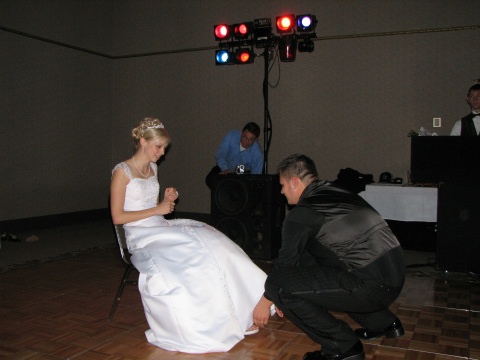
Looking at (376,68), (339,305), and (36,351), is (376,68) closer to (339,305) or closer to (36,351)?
(339,305)

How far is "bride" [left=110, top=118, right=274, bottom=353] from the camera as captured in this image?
256 centimetres

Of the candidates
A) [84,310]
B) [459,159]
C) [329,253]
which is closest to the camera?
[329,253]

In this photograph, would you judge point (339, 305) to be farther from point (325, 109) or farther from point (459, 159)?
point (325, 109)

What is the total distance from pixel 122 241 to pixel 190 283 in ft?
2.33

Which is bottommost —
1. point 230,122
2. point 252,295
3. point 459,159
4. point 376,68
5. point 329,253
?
point 252,295

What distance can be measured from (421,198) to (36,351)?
3.91 m

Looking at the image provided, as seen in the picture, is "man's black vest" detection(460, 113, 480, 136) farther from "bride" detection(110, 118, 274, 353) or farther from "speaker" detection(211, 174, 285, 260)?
"bride" detection(110, 118, 274, 353)

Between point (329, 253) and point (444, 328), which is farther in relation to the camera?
point (444, 328)

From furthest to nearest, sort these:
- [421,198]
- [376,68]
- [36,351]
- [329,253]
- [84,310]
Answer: [376,68] → [421,198] → [84,310] → [36,351] → [329,253]

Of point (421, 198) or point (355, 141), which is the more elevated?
point (355, 141)

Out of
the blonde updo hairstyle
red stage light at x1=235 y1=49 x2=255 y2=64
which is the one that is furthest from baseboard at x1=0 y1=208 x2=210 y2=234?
the blonde updo hairstyle

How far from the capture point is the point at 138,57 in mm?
8430

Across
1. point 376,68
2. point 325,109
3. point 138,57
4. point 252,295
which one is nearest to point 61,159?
point 138,57

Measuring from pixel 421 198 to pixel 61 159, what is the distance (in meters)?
5.31
